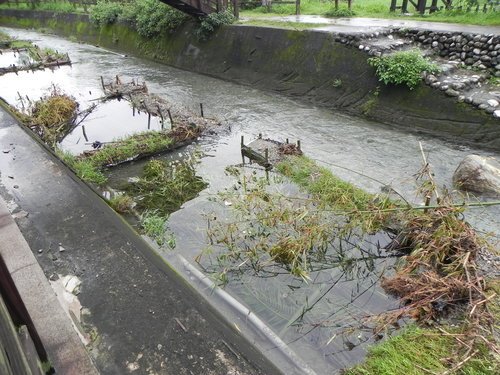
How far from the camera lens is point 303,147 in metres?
9.91

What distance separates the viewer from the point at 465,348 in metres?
3.91

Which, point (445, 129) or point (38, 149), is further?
point (445, 129)

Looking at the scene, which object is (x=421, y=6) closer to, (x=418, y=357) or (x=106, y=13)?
(x=418, y=357)

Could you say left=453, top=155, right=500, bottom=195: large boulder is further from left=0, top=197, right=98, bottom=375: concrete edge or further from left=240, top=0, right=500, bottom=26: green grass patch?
left=240, top=0, right=500, bottom=26: green grass patch

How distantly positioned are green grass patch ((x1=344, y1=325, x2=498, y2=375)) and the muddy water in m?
0.31

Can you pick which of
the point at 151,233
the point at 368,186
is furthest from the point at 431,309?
the point at 151,233

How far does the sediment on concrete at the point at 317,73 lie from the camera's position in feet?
32.7

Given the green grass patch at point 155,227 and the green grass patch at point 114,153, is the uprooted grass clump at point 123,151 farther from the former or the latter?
the green grass patch at point 155,227

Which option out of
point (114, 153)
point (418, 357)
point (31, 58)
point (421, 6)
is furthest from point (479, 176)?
point (31, 58)

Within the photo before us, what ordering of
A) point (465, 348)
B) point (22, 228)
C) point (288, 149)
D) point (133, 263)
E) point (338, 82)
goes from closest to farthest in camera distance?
point (465, 348)
point (133, 263)
point (22, 228)
point (288, 149)
point (338, 82)

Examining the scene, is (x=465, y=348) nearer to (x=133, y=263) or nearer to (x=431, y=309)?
(x=431, y=309)

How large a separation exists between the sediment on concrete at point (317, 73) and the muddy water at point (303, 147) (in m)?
0.50

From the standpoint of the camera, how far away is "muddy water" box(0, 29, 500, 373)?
4793 mm

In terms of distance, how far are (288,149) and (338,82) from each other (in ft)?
16.3
